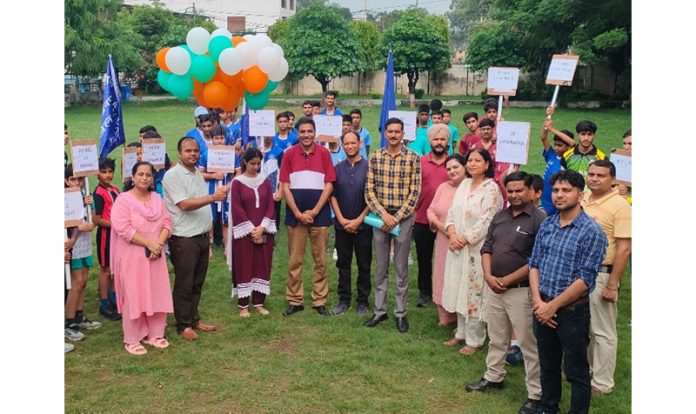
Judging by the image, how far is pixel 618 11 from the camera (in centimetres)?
2867

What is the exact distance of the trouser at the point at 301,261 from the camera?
718 cm

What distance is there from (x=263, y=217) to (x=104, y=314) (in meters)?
1.98

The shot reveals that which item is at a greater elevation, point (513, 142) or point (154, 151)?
point (513, 142)

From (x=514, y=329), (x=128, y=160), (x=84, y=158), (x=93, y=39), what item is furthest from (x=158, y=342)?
(x=93, y=39)

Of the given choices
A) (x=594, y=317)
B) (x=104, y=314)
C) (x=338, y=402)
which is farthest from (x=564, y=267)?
(x=104, y=314)

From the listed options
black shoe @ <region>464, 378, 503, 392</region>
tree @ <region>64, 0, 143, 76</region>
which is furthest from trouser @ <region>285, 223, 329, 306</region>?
tree @ <region>64, 0, 143, 76</region>

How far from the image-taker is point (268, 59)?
28.0 ft

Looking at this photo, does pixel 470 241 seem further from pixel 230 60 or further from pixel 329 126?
pixel 230 60

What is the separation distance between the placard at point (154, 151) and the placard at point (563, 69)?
13.9 ft

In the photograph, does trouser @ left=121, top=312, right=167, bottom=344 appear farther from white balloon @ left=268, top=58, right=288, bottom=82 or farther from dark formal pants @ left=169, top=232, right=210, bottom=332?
white balloon @ left=268, top=58, right=288, bottom=82

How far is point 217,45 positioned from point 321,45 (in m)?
30.5

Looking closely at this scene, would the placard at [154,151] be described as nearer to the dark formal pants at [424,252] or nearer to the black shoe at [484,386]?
the dark formal pants at [424,252]

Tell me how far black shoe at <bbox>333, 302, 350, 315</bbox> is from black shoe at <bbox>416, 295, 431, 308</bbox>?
789 millimetres

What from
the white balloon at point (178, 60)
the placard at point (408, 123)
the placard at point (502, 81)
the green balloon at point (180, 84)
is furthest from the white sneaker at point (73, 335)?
the placard at point (502, 81)
